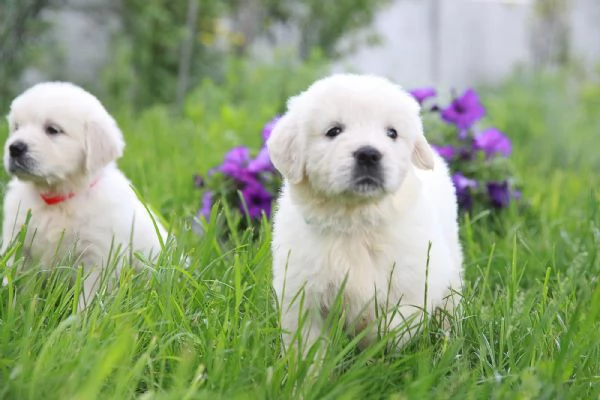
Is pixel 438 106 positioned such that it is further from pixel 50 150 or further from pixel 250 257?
pixel 50 150

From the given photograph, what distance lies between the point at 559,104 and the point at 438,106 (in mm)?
5330

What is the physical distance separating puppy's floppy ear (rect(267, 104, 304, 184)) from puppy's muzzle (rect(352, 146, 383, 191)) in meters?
0.23

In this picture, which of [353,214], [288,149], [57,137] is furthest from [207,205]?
[353,214]

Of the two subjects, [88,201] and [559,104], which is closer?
[88,201]

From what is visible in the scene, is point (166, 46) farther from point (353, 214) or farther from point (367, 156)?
point (367, 156)

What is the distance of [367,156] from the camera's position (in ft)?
8.13

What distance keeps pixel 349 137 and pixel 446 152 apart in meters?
2.31

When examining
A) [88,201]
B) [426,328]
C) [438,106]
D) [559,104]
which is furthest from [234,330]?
[559,104]

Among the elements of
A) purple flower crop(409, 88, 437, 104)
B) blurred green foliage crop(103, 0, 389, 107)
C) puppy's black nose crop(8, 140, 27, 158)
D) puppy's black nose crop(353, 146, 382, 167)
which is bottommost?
puppy's black nose crop(8, 140, 27, 158)

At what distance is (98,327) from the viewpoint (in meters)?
2.28

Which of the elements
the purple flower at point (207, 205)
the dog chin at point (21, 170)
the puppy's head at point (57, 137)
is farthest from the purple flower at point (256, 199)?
the dog chin at point (21, 170)

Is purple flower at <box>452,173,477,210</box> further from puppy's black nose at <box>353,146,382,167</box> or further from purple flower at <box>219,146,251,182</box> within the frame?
puppy's black nose at <box>353,146,382,167</box>

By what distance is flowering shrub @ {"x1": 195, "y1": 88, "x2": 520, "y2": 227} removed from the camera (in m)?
4.27

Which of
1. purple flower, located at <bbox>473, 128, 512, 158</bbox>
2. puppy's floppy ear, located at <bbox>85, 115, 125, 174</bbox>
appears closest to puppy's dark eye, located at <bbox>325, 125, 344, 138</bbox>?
puppy's floppy ear, located at <bbox>85, 115, 125, 174</bbox>
